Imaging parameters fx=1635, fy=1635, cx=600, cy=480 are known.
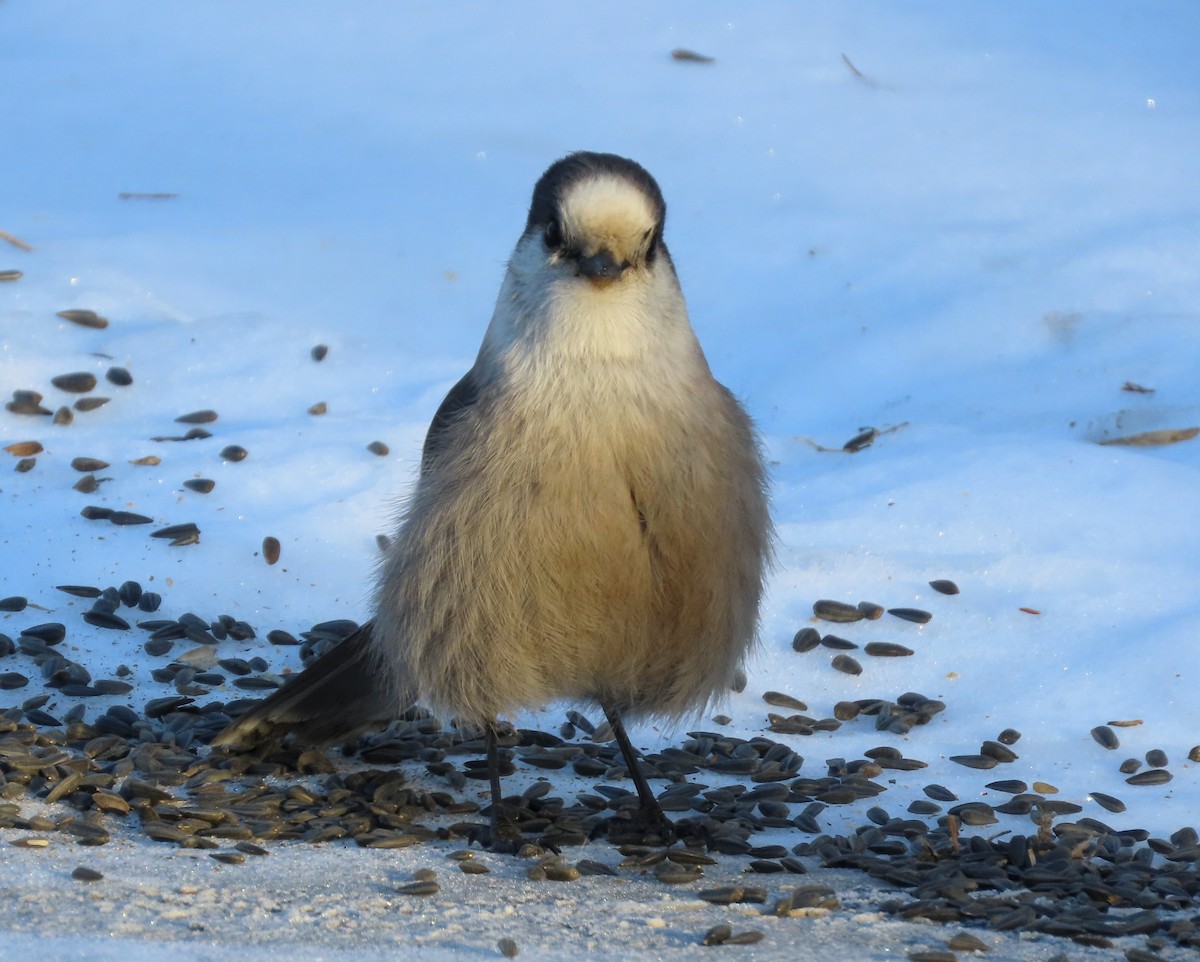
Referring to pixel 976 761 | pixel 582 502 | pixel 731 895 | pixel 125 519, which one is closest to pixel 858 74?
pixel 125 519

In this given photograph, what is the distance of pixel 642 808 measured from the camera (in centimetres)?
459

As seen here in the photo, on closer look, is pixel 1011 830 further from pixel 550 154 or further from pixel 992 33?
pixel 992 33

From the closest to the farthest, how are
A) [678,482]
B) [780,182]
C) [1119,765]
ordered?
[678,482] < [1119,765] < [780,182]

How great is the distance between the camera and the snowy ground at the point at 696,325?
16.5ft

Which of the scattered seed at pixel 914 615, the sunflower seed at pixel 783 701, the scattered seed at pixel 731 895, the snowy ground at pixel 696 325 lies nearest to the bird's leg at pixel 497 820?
the snowy ground at pixel 696 325

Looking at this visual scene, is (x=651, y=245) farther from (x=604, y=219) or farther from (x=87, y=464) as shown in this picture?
(x=87, y=464)

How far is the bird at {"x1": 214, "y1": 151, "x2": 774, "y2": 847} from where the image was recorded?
4145 millimetres

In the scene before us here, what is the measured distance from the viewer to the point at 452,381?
7262 mm

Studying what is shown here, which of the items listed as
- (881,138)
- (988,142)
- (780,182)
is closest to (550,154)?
(780,182)

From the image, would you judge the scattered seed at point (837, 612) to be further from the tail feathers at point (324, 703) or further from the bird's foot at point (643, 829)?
the tail feathers at point (324, 703)

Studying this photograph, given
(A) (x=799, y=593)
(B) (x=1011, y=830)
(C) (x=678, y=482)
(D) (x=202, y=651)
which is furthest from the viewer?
(A) (x=799, y=593)

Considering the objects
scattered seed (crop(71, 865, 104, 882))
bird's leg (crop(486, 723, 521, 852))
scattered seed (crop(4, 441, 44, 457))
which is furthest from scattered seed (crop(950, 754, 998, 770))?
scattered seed (crop(4, 441, 44, 457))

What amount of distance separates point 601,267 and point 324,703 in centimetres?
164

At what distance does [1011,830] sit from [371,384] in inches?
145
